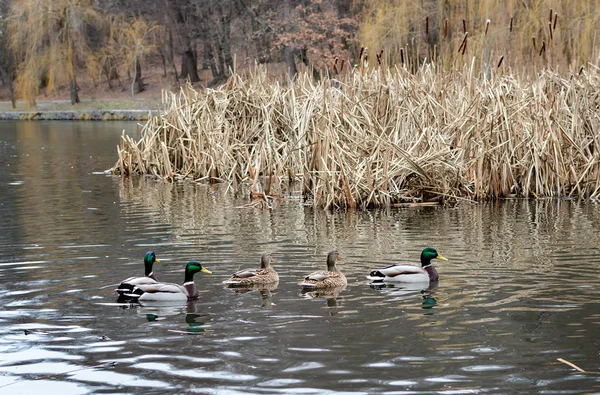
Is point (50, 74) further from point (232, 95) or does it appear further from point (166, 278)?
point (166, 278)

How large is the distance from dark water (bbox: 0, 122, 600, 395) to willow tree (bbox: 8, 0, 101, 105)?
119ft

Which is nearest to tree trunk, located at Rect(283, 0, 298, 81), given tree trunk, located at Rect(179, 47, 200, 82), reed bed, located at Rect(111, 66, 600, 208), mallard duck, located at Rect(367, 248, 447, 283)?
tree trunk, located at Rect(179, 47, 200, 82)

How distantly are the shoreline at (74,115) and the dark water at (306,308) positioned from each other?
36.1 metres

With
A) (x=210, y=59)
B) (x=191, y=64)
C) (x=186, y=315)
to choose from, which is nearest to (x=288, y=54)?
(x=210, y=59)

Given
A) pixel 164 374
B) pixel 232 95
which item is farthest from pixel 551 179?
pixel 164 374

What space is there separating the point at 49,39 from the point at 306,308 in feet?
151

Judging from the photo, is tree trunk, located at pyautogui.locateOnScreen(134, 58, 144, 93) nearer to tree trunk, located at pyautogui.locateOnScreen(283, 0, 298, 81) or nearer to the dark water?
tree trunk, located at pyautogui.locateOnScreen(283, 0, 298, 81)

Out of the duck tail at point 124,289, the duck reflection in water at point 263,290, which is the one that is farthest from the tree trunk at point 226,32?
the duck tail at point 124,289

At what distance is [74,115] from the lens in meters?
52.4

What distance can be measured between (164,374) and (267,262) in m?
3.23

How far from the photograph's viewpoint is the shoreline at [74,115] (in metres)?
51.3

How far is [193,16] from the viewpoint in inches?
2076

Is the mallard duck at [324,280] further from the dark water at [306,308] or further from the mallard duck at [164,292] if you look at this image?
the mallard duck at [164,292]

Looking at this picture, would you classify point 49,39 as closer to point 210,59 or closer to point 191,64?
point 191,64
